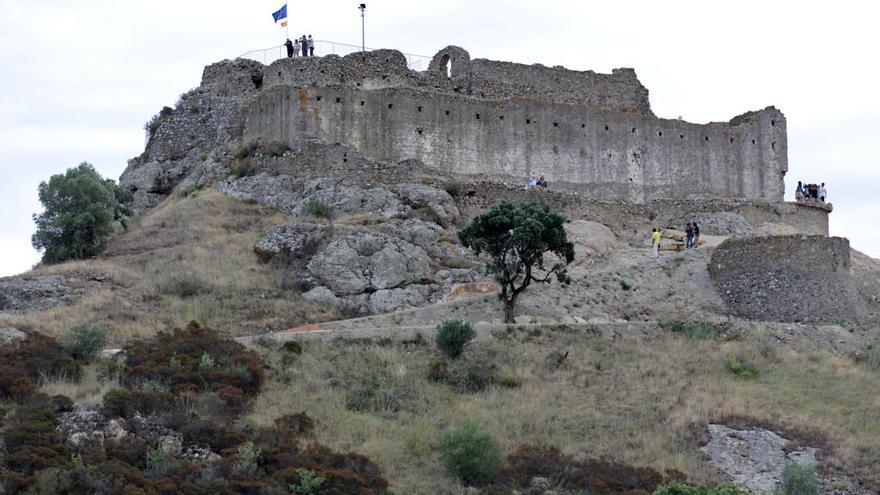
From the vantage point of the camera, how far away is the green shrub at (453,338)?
35156mm

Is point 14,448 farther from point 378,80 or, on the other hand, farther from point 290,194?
point 378,80

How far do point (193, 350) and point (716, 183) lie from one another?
2771 centimetres

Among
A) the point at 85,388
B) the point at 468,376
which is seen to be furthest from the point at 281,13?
the point at 85,388

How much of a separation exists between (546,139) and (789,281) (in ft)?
44.2

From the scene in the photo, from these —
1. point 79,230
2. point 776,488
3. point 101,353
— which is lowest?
point 776,488

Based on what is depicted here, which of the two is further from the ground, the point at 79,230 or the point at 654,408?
the point at 79,230

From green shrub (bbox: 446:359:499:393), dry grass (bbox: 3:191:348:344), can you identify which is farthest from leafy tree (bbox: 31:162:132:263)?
green shrub (bbox: 446:359:499:393)

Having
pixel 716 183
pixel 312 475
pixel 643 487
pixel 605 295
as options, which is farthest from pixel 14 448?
pixel 716 183

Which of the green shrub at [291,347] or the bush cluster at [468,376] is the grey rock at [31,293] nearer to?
the green shrub at [291,347]

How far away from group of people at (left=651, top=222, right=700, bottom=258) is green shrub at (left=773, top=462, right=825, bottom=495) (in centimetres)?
1668

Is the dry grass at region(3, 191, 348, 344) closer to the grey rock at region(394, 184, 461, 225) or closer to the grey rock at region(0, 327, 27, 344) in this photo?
the grey rock at region(0, 327, 27, 344)

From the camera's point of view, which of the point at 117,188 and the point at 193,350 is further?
the point at 117,188

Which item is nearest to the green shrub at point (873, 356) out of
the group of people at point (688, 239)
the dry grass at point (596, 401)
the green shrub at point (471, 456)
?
the dry grass at point (596, 401)

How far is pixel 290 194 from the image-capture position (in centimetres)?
4738
